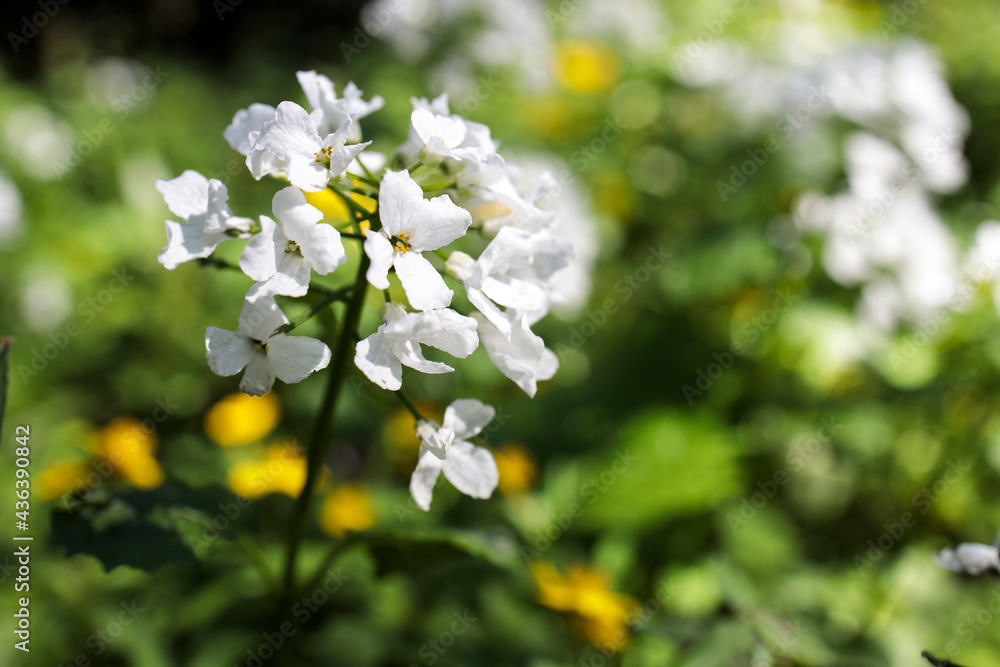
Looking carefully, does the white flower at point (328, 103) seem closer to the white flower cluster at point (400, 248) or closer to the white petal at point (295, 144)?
the white flower cluster at point (400, 248)

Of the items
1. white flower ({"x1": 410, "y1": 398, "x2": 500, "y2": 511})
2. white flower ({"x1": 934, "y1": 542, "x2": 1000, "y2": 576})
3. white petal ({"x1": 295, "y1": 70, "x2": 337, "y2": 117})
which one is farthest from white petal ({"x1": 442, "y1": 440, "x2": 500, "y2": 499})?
white flower ({"x1": 934, "y1": 542, "x2": 1000, "y2": 576})

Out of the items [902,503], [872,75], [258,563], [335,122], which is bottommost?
[902,503]

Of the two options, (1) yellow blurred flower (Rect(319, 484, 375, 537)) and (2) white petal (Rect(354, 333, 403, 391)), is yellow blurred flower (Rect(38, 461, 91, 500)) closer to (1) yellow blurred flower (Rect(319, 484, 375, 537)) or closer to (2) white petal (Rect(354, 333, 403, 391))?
(1) yellow blurred flower (Rect(319, 484, 375, 537))

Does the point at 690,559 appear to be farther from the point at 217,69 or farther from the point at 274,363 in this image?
the point at 217,69

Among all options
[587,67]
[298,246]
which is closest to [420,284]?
[298,246]

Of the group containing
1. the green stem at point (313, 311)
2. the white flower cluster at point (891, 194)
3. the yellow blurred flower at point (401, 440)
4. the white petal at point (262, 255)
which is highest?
the white petal at point (262, 255)

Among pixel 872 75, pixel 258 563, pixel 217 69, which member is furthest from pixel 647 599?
pixel 217 69

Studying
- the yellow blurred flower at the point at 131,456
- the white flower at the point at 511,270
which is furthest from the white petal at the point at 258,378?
the yellow blurred flower at the point at 131,456
